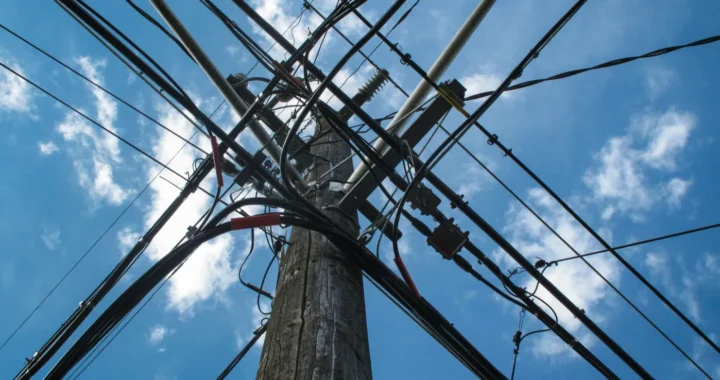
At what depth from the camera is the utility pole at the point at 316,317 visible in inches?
75.5

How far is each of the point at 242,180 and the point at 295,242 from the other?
598 mm

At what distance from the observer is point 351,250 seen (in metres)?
2.71

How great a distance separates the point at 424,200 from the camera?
3.46 meters

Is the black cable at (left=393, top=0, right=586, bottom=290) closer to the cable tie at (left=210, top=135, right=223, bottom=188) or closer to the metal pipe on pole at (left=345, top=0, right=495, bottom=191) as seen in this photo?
the metal pipe on pole at (left=345, top=0, right=495, bottom=191)

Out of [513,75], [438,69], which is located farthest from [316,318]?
[438,69]

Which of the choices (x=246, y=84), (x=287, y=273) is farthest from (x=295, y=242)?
(x=246, y=84)

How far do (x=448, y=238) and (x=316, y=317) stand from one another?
1.75 metres

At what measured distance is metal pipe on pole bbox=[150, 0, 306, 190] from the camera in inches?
109

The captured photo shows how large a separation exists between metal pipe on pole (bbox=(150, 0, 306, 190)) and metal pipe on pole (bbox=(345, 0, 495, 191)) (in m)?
0.63

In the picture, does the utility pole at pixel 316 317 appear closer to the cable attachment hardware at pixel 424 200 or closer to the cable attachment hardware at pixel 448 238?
the cable attachment hardware at pixel 424 200

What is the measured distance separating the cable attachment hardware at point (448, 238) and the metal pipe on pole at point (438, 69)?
74cm

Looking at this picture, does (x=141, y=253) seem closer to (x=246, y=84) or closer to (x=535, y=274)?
(x=246, y=84)

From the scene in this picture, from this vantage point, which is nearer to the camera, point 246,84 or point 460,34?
point 460,34

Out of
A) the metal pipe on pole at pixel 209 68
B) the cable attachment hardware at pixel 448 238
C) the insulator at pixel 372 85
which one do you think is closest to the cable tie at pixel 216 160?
the metal pipe on pole at pixel 209 68
